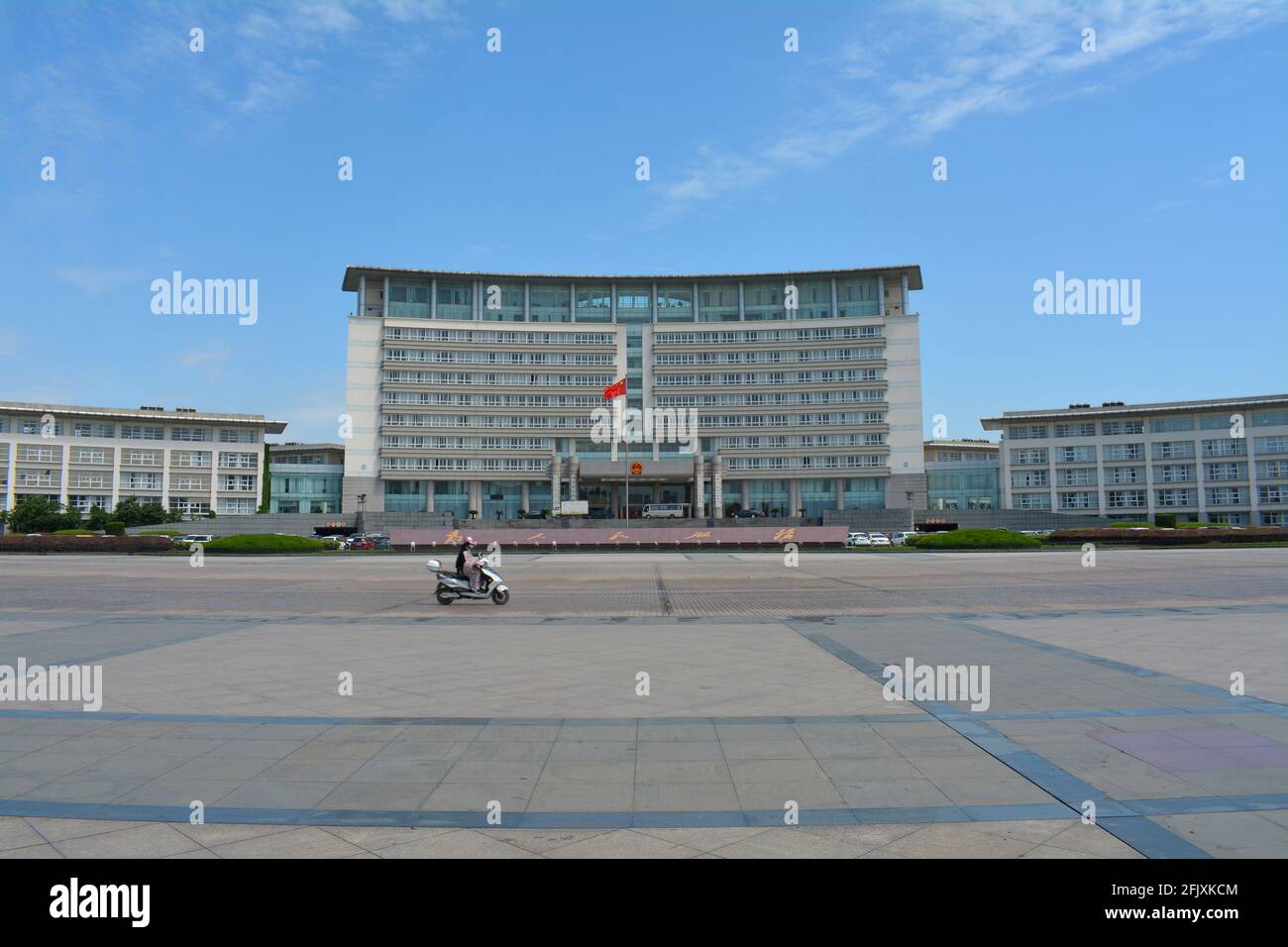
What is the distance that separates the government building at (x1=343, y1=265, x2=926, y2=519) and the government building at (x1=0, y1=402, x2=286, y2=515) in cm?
1389

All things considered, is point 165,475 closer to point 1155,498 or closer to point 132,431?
point 132,431

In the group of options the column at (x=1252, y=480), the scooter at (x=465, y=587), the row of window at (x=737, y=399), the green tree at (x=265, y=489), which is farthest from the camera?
the row of window at (x=737, y=399)

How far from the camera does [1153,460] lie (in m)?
88.6

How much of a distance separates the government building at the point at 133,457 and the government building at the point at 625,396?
13.9 meters

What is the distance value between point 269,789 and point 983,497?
100 metres

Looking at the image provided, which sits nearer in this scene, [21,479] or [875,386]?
[21,479]

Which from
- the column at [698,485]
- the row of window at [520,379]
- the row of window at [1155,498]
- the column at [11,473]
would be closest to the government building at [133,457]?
the column at [11,473]

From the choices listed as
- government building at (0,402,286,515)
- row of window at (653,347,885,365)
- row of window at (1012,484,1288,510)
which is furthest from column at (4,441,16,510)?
row of window at (1012,484,1288,510)

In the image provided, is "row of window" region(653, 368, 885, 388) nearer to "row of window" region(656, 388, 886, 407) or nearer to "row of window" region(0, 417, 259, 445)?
"row of window" region(656, 388, 886, 407)

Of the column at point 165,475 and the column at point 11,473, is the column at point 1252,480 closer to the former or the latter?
the column at point 11,473

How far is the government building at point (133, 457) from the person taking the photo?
278 feet
